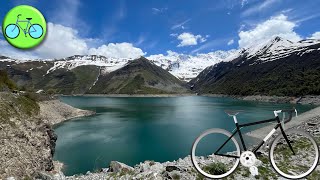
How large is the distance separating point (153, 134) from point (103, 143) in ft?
46.1

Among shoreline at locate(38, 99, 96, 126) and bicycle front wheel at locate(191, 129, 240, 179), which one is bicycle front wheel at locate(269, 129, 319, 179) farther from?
shoreline at locate(38, 99, 96, 126)

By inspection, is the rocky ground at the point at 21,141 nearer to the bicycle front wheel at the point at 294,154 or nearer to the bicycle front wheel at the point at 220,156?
the bicycle front wheel at the point at 220,156

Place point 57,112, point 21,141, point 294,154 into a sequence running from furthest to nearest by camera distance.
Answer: point 57,112 → point 21,141 → point 294,154

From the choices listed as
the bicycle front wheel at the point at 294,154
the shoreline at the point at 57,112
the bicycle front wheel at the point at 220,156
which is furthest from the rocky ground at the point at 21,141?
the shoreline at the point at 57,112

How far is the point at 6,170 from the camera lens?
85.6 ft

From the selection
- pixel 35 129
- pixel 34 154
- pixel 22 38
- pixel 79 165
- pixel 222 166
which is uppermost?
pixel 22 38

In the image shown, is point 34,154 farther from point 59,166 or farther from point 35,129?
point 59,166

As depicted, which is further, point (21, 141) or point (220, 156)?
point (21, 141)

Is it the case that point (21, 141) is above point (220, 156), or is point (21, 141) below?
below

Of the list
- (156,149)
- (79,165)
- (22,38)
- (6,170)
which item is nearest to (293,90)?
(156,149)

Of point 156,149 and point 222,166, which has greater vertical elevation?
point 222,166

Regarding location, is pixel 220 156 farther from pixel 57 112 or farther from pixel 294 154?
pixel 57 112

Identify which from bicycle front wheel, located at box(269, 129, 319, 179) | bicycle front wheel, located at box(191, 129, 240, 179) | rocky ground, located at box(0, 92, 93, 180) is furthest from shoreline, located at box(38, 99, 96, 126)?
bicycle front wheel, located at box(269, 129, 319, 179)

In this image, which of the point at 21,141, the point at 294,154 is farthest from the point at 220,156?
the point at 21,141
